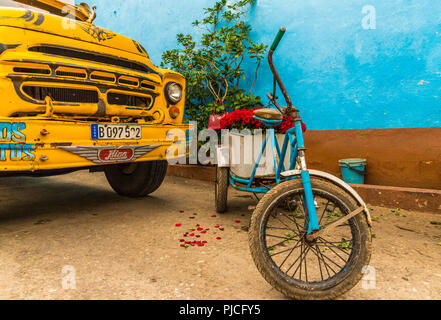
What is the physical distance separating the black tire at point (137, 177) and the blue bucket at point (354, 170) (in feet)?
6.91

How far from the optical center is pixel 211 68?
4.59m

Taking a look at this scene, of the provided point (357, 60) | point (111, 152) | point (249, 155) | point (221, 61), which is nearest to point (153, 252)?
point (111, 152)

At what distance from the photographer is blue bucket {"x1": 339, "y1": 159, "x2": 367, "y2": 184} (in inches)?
130

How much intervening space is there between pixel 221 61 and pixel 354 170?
8.48ft

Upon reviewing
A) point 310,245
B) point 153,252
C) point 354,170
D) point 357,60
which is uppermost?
point 357,60

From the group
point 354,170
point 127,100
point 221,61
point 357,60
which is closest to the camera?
point 127,100

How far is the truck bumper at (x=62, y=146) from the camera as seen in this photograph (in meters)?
1.79

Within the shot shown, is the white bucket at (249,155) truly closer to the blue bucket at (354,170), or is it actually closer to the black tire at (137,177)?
the black tire at (137,177)

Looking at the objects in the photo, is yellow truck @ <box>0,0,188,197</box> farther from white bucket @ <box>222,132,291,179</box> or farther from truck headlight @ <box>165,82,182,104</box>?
white bucket @ <box>222,132,291,179</box>

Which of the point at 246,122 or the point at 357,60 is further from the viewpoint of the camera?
the point at 357,60

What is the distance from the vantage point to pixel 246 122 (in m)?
2.54

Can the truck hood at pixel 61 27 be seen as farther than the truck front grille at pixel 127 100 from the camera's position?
No

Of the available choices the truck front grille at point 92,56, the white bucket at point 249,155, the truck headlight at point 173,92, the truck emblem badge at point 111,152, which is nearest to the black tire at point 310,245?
the white bucket at point 249,155

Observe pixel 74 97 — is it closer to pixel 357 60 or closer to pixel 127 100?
pixel 127 100
